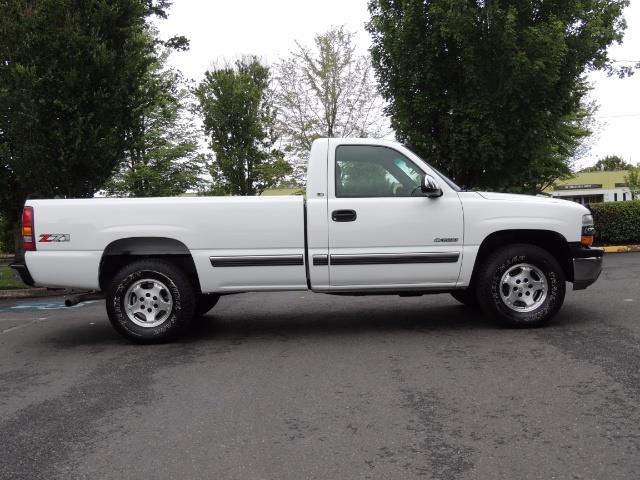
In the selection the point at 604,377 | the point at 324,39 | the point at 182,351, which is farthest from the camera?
the point at 324,39

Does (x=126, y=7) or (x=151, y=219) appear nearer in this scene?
(x=151, y=219)

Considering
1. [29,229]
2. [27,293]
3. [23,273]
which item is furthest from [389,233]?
[27,293]

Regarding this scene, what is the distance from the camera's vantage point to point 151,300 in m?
6.28

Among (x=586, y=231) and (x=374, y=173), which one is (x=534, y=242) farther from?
(x=374, y=173)

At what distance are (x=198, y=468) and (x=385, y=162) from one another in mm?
4116

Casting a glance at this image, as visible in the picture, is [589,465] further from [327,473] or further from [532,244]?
[532,244]

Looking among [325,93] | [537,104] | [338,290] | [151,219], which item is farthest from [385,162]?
[325,93]

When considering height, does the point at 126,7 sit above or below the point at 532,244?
above

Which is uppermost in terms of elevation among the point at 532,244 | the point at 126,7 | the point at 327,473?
the point at 126,7

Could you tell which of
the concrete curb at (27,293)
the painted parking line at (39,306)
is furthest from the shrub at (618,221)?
the concrete curb at (27,293)

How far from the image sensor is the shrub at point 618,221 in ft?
55.4

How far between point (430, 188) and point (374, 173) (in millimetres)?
638

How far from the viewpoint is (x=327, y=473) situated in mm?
3102

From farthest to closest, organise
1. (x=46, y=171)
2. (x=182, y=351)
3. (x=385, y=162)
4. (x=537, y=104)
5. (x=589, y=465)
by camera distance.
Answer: (x=537, y=104) → (x=46, y=171) → (x=385, y=162) → (x=182, y=351) → (x=589, y=465)
